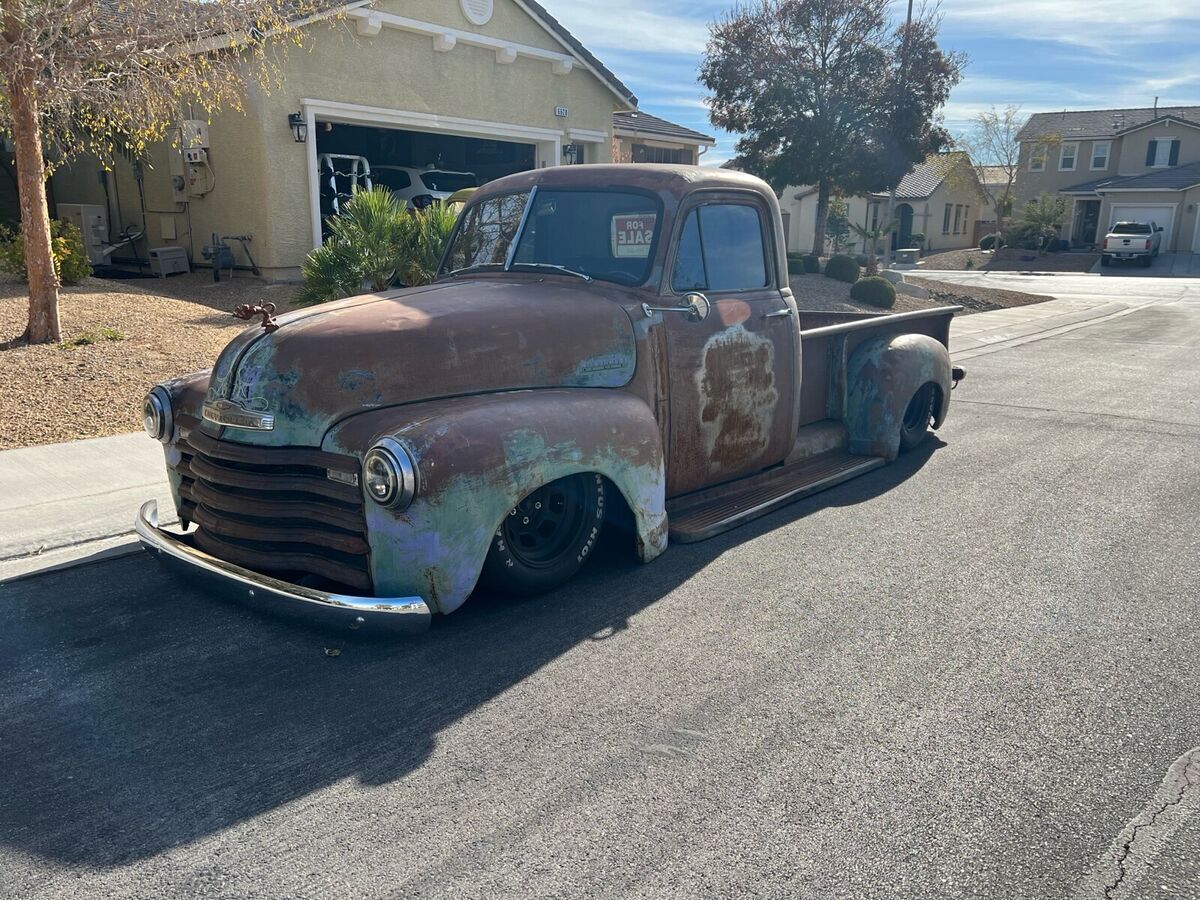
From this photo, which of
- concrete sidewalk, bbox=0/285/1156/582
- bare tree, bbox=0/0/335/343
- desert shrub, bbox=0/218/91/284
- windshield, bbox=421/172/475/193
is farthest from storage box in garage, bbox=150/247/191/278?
concrete sidewalk, bbox=0/285/1156/582

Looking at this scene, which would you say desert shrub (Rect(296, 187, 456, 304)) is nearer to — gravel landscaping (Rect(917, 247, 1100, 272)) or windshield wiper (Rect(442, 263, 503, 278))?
windshield wiper (Rect(442, 263, 503, 278))

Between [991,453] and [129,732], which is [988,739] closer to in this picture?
[129,732]

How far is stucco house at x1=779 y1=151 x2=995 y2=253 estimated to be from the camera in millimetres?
49031

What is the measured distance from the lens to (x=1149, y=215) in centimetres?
4694

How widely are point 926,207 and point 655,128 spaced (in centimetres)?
3106

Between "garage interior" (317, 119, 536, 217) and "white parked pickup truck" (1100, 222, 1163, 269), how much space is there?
30320 mm

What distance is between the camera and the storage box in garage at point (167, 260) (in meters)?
16.0

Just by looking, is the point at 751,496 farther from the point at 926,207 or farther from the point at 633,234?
the point at 926,207

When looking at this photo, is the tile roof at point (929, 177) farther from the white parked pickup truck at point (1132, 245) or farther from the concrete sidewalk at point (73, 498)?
the concrete sidewalk at point (73, 498)

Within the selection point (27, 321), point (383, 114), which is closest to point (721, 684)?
point (27, 321)

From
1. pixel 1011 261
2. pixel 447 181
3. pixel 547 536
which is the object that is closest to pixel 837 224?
pixel 1011 261

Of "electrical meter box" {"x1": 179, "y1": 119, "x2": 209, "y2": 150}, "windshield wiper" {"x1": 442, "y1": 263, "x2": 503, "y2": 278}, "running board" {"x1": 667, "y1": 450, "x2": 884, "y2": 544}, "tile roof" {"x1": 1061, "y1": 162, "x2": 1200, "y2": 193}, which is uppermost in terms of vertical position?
"tile roof" {"x1": 1061, "y1": 162, "x2": 1200, "y2": 193}

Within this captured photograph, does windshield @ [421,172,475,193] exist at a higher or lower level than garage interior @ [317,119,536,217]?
lower

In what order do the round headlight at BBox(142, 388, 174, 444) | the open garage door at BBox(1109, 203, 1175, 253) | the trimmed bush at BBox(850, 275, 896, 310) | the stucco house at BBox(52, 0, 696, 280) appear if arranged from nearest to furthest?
the round headlight at BBox(142, 388, 174, 444) → the stucco house at BBox(52, 0, 696, 280) → the trimmed bush at BBox(850, 275, 896, 310) → the open garage door at BBox(1109, 203, 1175, 253)
